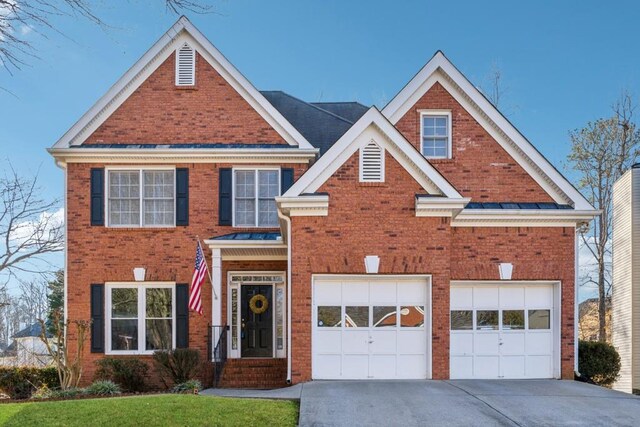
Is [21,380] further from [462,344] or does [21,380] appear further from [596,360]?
[596,360]

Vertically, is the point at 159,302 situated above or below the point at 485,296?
below

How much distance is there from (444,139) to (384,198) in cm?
353

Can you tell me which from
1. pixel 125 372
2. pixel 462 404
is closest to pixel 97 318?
pixel 125 372

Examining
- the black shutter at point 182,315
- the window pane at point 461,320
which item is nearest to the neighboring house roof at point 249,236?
the black shutter at point 182,315

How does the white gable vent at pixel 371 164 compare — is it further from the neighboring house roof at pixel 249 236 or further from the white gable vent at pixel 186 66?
the white gable vent at pixel 186 66

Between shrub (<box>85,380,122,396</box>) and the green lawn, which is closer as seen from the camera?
the green lawn

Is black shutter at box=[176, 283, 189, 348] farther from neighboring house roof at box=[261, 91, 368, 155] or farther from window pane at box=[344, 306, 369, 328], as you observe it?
neighboring house roof at box=[261, 91, 368, 155]

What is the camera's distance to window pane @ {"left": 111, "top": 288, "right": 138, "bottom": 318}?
15.5 m

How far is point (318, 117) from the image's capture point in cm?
1897

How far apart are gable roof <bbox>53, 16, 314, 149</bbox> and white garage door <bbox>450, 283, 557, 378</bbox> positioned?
6122mm

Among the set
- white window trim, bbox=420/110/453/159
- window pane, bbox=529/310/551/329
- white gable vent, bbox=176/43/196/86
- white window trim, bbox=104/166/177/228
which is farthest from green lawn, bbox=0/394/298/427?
white gable vent, bbox=176/43/196/86

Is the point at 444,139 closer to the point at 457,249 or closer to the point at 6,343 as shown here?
the point at 457,249

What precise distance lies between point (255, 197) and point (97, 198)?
435 cm

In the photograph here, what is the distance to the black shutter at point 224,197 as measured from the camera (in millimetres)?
15758
